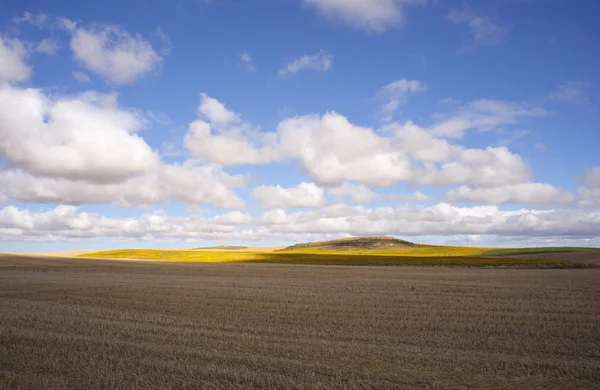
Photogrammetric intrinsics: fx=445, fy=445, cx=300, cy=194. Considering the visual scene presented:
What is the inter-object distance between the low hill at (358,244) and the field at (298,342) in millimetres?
108598

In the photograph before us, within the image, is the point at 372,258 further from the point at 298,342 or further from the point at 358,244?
the point at 358,244

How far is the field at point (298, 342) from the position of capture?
7.87 metres

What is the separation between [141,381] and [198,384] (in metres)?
1.02

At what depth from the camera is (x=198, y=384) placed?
757 centimetres

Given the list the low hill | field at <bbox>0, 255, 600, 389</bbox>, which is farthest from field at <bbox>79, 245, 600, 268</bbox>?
the low hill

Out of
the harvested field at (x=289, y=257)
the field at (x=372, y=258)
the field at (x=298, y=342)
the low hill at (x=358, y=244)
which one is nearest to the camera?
the field at (x=298, y=342)

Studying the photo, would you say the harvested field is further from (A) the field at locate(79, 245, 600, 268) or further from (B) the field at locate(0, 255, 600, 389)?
(B) the field at locate(0, 255, 600, 389)

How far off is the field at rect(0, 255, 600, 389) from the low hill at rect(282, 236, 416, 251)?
108598mm

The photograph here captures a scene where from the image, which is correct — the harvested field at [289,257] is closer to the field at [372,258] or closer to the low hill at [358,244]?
the field at [372,258]

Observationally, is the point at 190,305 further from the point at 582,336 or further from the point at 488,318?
the point at 582,336

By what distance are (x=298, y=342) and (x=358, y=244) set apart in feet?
406

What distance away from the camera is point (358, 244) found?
436ft

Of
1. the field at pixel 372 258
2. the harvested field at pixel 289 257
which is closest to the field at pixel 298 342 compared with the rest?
the field at pixel 372 258

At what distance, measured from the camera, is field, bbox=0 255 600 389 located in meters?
7.87
